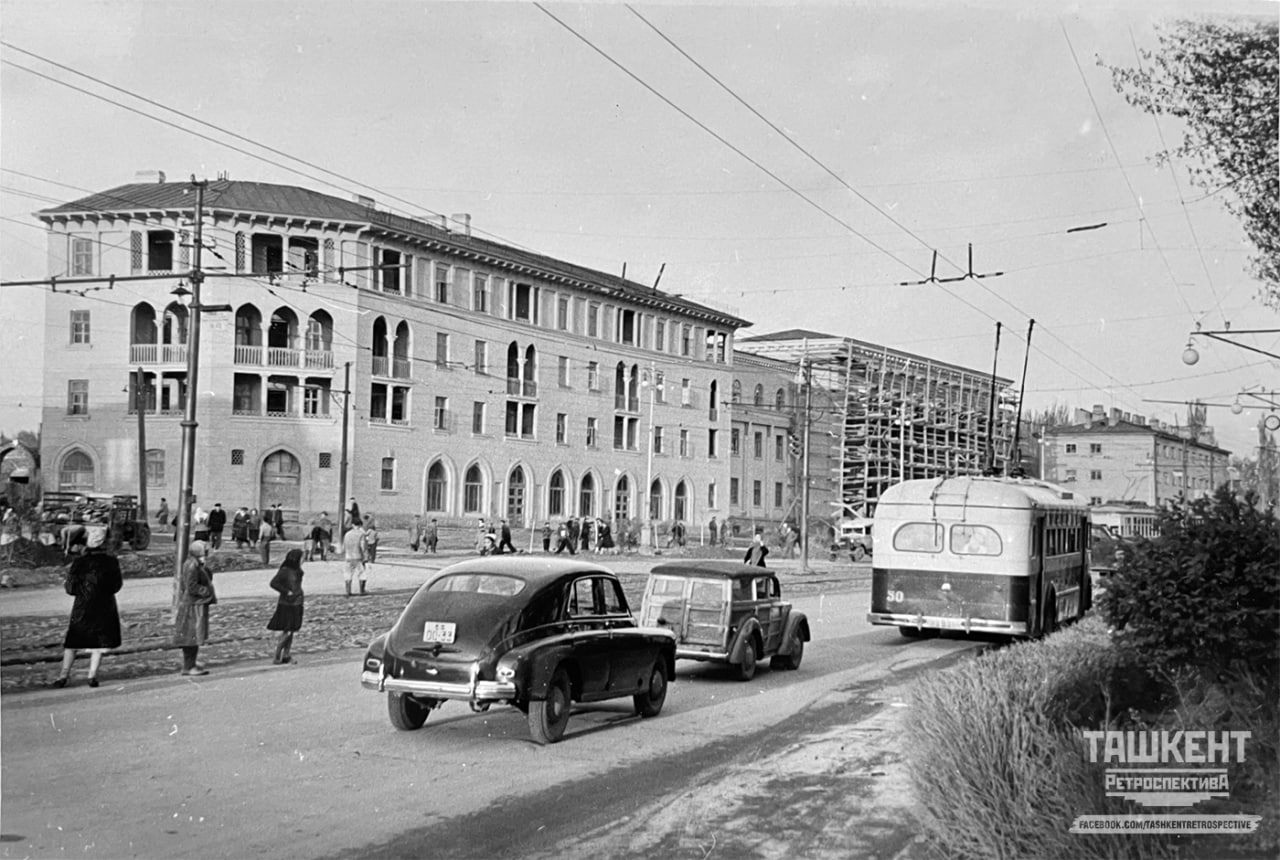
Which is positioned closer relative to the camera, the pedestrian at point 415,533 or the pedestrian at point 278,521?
the pedestrian at point 278,521

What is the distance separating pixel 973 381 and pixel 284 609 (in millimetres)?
40536

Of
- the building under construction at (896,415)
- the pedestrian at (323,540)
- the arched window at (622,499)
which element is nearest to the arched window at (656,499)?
the arched window at (622,499)

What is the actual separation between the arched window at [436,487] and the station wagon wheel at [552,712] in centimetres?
4486

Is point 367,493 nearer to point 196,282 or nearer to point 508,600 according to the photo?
point 196,282

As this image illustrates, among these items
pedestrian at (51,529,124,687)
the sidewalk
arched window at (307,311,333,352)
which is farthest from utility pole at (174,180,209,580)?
arched window at (307,311,333,352)

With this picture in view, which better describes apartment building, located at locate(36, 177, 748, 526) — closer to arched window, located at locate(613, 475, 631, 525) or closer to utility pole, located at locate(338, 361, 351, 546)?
arched window, located at locate(613, 475, 631, 525)

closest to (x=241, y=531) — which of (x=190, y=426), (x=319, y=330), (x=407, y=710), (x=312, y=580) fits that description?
(x=312, y=580)

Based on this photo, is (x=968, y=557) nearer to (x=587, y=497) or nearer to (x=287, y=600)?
(x=287, y=600)

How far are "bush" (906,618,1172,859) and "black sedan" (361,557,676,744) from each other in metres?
3.69

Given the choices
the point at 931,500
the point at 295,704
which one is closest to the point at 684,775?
the point at 295,704

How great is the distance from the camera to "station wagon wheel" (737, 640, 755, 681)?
1634cm

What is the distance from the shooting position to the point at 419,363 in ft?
178

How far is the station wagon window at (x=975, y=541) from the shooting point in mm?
20141

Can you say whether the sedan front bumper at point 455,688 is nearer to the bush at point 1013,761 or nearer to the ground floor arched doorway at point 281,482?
the bush at point 1013,761
